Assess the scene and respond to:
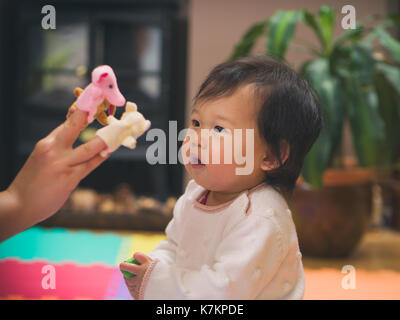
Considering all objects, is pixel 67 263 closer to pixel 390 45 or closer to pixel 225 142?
pixel 225 142

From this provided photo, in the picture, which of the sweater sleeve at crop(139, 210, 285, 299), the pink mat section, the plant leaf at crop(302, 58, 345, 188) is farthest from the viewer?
the plant leaf at crop(302, 58, 345, 188)

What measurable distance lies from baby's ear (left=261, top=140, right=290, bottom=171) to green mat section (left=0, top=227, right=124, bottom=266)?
1092mm

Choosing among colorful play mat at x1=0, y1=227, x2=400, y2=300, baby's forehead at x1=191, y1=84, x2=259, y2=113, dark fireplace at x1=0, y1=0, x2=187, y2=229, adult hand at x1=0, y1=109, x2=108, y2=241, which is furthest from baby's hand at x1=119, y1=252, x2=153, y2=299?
dark fireplace at x1=0, y1=0, x2=187, y2=229

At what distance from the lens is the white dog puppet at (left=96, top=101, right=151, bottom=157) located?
67cm

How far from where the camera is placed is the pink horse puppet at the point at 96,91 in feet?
2.22

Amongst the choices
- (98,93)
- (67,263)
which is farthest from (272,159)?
(67,263)

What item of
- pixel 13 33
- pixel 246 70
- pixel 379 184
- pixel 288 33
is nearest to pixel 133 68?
pixel 13 33

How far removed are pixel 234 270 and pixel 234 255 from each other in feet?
0.07

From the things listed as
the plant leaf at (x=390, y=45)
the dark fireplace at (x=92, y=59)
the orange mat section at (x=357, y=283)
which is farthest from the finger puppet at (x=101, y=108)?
the dark fireplace at (x=92, y=59)

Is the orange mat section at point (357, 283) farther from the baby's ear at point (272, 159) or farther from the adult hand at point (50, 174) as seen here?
the adult hand at point (50, 174)

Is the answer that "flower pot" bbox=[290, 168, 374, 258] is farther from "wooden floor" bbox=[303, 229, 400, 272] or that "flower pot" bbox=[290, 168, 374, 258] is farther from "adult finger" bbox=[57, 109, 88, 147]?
"adult finger" bbox=[57, 109, 88, 147]

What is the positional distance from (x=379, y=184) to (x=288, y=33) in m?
1.14

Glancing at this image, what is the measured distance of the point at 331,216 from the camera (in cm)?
189
